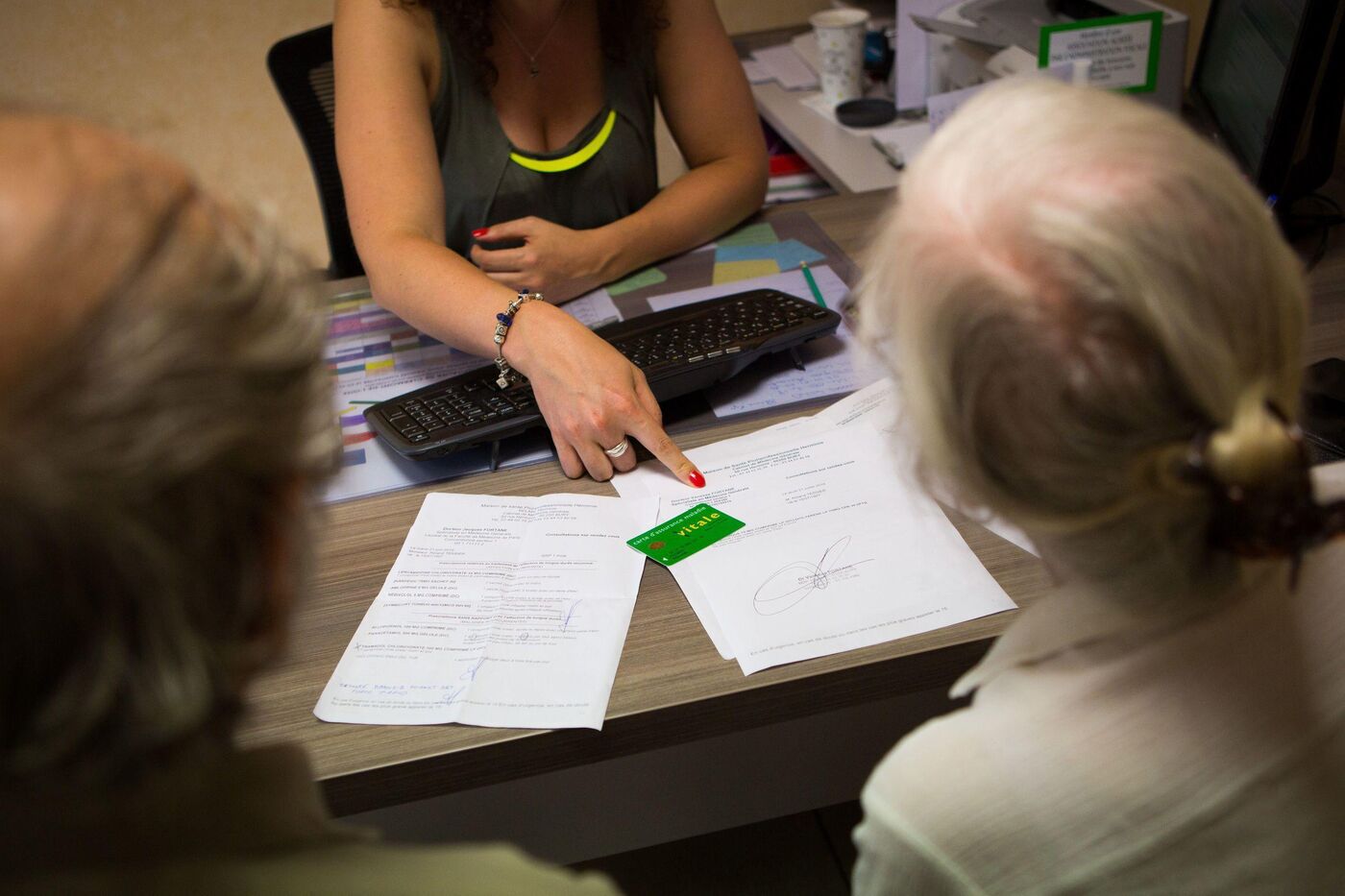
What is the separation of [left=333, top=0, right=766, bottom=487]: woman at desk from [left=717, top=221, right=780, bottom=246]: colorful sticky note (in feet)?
0.08

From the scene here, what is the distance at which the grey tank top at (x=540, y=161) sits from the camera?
153 cm

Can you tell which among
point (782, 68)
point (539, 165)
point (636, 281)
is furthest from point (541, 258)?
point (782, 68)

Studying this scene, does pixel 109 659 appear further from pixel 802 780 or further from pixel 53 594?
pixel 802 780

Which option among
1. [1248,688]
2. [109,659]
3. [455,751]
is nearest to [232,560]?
[109,659]

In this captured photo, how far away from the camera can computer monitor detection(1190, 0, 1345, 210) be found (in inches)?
45.8

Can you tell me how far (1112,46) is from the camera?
5.26 feet

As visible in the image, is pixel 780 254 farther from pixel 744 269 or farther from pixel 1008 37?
pixel 1008 37

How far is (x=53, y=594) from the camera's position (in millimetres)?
382

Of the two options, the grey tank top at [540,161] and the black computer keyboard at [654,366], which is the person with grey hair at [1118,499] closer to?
the black computer keyboard at [654,366]

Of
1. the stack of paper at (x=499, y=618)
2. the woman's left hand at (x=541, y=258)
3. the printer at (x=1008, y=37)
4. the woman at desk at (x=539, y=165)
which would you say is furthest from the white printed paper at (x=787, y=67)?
the stack of paper at (x=499, y=618)

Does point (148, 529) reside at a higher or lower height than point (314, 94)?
higher

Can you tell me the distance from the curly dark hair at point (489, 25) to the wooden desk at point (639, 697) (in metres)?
0.89

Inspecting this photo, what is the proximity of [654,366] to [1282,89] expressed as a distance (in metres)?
0.75

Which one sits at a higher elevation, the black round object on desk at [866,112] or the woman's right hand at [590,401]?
the woman's right hand at [590,401]
